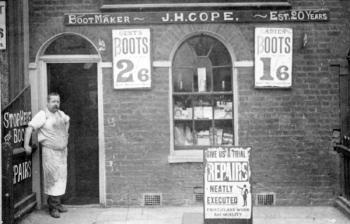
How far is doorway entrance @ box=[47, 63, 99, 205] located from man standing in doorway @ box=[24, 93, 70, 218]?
585 mm

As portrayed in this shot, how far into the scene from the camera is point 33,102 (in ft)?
28.9

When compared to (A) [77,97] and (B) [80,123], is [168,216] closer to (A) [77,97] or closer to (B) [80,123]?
(B) [80,123]

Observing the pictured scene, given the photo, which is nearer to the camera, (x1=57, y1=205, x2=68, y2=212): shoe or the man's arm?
the man's arm

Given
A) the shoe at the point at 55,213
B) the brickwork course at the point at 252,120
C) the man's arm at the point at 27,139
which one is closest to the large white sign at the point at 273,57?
the brickwork course at the point at 252,120

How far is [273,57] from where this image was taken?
8.87m

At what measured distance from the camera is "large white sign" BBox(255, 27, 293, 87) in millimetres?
8852

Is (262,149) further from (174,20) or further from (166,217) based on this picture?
(174,20)

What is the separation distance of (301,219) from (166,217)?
7.14 ft

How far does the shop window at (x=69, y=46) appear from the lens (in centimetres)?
891

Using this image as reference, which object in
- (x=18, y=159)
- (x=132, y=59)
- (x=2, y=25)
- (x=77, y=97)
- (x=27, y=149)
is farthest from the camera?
(x=77, y=97)

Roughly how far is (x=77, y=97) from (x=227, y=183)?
3.48 metres

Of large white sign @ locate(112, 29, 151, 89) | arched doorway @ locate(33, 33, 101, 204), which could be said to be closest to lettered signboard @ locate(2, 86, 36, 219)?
arched doorway @ locate(33, 33, 101, 204)

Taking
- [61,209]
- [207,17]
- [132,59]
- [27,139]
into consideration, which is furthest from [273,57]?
[61,209]

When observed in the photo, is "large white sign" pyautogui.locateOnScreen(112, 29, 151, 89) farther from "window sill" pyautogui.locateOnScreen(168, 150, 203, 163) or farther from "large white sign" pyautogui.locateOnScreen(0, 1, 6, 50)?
"large white sign" pyautogui.locateOnScreen(0, 1, 6, 50)
